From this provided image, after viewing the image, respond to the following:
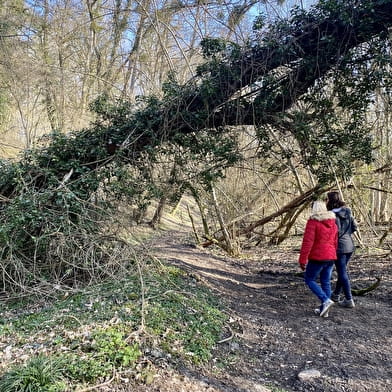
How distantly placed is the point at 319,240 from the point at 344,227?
63cm

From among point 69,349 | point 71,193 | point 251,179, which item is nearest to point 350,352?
point 69,349

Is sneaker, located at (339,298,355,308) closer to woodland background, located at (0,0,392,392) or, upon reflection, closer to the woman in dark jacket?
the woman in dark jacket

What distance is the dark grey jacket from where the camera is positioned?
5.02m

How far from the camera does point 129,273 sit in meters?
5.14

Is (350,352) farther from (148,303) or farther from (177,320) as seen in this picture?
(148,303)

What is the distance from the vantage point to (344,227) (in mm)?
5074

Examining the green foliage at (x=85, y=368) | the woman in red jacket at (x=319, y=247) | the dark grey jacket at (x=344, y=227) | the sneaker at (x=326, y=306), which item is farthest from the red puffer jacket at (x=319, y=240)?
the green foliage at (x=85, y=368)

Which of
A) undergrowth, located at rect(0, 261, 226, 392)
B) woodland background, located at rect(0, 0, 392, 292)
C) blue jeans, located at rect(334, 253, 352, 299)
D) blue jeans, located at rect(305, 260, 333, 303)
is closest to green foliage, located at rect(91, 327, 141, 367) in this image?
undergrowth, located at rect(0, 261, 226, 392)

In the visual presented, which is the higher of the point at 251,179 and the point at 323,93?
the point at 323,93

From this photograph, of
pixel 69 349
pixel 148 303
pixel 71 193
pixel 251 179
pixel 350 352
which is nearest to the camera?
pixel 69 349

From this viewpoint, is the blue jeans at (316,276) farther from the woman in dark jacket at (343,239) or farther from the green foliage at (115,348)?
the green foliage at (115,348)

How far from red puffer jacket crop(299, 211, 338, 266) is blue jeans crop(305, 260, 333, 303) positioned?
117 millimetres

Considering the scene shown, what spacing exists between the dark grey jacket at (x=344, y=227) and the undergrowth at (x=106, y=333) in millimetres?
2036

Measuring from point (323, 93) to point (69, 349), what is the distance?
4972 mm
